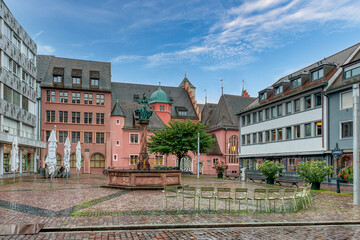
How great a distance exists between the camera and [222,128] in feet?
204

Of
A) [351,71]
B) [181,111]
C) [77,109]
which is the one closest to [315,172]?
[351,71]

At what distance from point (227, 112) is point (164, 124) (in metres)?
14.8

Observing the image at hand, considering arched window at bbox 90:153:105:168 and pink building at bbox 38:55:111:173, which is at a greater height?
pink building at bbox 38:55:111:173

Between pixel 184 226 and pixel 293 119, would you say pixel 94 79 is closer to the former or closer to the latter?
pixel 293 119

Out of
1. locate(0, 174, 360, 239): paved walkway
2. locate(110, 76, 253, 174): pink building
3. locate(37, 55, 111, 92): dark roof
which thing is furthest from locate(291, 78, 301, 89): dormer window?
locate(37, 55, 111, 92): dark roof

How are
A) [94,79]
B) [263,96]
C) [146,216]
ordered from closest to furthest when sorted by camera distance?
[146,216] < [263,96] < [94,79]

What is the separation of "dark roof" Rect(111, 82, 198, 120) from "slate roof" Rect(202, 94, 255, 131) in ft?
18.9

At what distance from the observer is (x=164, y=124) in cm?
5438

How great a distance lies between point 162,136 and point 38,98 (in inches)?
788

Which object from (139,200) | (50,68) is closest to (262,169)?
(139,200)

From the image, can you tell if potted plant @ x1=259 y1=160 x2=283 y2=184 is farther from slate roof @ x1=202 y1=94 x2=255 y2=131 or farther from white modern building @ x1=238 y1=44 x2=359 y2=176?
slate roof @ x1=202 y1=94 x2=255 y2=131

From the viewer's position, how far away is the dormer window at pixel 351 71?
31.8 metres

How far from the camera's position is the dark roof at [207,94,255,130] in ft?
207

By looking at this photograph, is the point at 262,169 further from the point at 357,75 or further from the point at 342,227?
the point at 342,227
